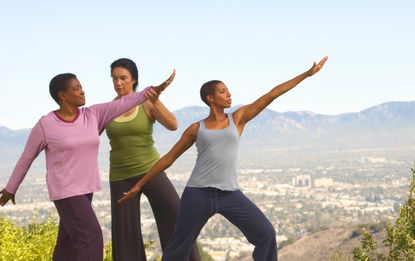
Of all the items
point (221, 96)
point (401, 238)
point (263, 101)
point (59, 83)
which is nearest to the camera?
point (59, 83)

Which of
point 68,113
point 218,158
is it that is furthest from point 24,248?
point 218,158

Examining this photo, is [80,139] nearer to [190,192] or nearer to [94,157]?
[94,157]

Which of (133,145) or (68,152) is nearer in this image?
(68,152)

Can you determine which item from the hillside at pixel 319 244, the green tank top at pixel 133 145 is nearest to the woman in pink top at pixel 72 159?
the green tank top at pixel 133 145

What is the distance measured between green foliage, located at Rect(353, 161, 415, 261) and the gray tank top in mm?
1707

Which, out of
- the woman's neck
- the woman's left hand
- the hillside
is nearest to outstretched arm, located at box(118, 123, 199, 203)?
the woman's left hand

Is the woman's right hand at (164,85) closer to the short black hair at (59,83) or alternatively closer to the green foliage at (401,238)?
the short black hair at (59,83)

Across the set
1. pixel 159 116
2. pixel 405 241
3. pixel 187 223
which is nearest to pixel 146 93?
pixel 159 116

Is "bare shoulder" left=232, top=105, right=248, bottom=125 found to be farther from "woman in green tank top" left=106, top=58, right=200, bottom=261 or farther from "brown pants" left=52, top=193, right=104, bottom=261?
"brown pants" left=52, top=193, right=104, bottom=261

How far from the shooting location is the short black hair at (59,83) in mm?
6504

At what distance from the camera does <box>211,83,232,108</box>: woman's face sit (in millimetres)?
6609

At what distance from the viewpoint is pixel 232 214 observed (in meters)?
6.59

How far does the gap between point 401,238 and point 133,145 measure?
2.75 m

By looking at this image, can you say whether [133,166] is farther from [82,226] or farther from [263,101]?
[263,101]
